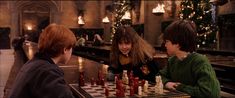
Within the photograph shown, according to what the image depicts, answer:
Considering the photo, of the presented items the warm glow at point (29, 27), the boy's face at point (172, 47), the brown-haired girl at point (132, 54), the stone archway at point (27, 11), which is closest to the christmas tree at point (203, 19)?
the brown-haired girl at point (132, 54)

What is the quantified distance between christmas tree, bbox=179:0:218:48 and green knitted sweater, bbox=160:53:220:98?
8.74 m

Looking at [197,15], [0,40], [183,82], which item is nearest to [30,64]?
[183,82]

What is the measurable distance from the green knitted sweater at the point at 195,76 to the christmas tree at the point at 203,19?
874 cm

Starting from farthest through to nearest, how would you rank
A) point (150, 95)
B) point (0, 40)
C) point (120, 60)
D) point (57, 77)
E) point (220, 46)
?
point (0, 40) → point (220, 46) → point (120, 60) → point (150, 95) → point (57, 77)

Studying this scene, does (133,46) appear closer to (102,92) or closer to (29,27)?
(102,92)

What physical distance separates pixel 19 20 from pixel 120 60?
22.8 meters

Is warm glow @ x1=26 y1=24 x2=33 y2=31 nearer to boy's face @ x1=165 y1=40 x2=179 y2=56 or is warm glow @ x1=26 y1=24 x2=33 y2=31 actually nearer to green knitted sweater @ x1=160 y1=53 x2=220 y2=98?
green knitted sweater @ x1=160 y1=53 x2=220 y2=98

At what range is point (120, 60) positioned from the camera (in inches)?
152

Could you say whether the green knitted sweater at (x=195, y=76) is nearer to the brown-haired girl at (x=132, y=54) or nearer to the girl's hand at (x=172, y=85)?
the girl's hand at (x=172, y=85)

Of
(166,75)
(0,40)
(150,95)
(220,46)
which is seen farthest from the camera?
(0,40)

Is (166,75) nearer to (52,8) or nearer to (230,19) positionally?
(230,19)

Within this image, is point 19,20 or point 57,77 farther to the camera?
point 19,20

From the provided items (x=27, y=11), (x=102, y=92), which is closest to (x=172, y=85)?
(x=102, y=92)

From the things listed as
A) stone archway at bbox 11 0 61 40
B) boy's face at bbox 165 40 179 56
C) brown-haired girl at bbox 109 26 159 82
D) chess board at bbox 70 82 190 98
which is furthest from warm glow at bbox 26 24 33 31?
boy's face at bbox 165 40 179 56
